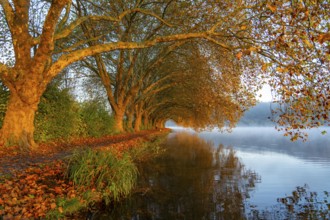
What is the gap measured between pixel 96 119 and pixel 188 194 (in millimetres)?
13624

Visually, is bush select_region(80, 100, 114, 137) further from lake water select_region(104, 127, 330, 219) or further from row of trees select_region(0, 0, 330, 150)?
lake water select_region(104, 127, 330, 219)

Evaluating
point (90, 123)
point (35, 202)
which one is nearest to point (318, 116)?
point (35, 202)

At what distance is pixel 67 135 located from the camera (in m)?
16.8

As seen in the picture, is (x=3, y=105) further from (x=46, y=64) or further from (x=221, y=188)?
(x=221, y=188)

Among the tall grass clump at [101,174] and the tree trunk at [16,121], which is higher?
the tree trunk at [16,121]

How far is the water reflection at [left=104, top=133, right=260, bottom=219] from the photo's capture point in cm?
797

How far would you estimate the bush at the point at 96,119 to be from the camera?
67.4 ft

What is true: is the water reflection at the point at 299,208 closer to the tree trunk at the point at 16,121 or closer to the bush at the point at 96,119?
the tree trunk at the point at 16,121

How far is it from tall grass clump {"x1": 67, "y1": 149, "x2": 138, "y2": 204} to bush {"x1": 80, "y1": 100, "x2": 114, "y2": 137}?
36.5ft

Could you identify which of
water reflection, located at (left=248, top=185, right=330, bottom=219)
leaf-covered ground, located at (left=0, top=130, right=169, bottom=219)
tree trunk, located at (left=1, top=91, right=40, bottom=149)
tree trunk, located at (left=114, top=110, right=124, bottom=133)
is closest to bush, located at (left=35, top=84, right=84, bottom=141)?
tree trunk, located at (left=1, top=91, right=40, bottom=149)

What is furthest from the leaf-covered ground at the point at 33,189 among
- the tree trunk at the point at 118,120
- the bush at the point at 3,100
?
the tree trunk at the point at 118,120

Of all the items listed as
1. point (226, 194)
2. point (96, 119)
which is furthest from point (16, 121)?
point (96, 119)

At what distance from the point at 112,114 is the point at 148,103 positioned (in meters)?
17.1

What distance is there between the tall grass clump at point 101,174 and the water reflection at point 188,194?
482 millimetres
